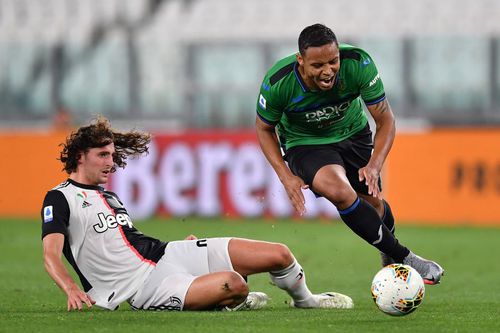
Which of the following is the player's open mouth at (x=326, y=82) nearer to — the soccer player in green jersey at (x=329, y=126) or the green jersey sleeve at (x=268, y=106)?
the soccer player in green jersey at (x=329, y=126)

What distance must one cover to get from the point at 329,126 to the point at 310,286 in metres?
1.72

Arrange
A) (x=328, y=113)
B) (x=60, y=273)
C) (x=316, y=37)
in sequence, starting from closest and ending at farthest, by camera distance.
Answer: (x=60, y=273) < (x=316, y=37) < (x=328, y=113)

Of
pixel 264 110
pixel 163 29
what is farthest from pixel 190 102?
pixel 264 110

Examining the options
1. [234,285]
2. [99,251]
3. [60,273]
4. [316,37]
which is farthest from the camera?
[316,37]

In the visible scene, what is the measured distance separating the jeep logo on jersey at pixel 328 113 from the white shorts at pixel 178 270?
124 centimetres

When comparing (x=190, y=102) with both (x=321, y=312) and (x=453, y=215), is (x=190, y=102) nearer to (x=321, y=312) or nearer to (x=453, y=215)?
(x=453, y=215)

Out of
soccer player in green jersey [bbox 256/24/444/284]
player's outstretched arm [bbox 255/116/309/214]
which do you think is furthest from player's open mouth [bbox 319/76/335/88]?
player's outstretched arm [bbox 255/116/309/214]

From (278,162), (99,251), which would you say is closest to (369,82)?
(278,162)

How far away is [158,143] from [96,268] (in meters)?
10.4

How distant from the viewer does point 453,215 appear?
1652 centimetres

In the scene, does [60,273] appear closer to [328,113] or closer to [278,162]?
[278,162]

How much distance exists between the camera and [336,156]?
26.3ft

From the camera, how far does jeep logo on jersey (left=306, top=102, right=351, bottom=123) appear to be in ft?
26.0

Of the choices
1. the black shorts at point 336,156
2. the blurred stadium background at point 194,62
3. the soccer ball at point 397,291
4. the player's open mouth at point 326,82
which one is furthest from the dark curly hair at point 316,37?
the blurred stadium background at point 194,62
